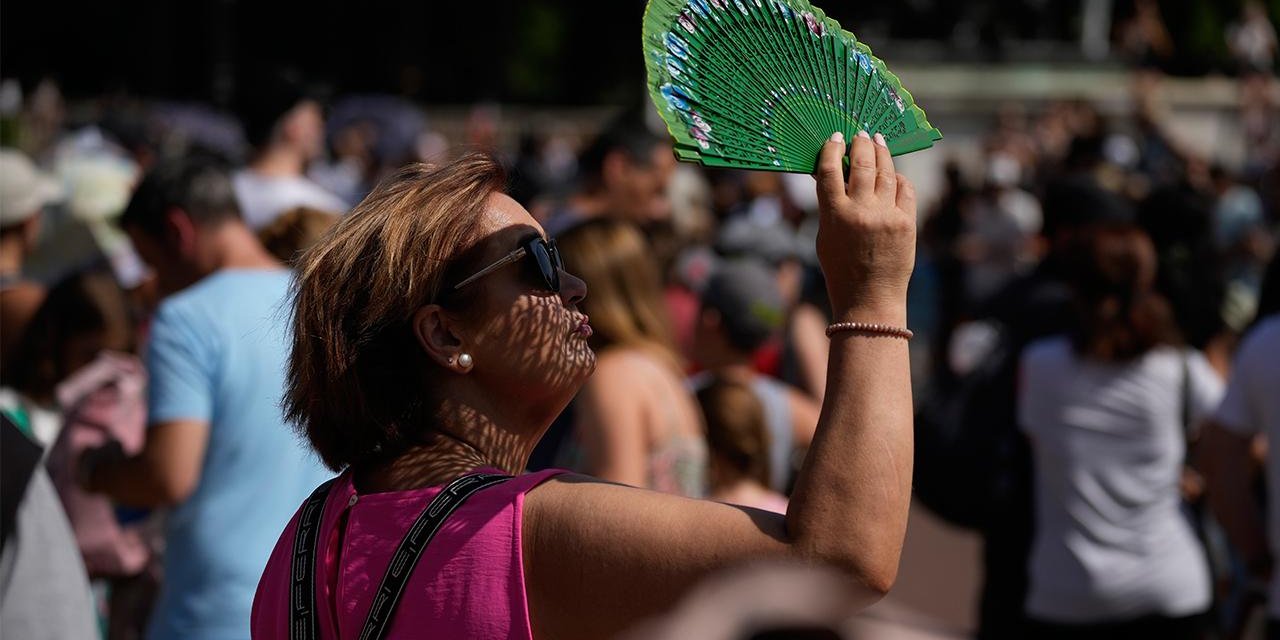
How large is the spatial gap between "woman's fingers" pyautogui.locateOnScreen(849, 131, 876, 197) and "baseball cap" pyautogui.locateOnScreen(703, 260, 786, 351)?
9.38ft

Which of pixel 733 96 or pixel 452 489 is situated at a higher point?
pixel 733 96

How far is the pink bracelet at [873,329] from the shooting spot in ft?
5.51

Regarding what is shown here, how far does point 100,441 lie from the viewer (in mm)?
3979

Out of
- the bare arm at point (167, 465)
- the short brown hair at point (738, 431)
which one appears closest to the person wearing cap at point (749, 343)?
the short brown hair at point (738, 431)

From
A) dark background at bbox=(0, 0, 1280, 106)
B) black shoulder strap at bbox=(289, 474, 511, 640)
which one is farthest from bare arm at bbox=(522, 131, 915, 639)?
dark background at bbox=(0, 0, 1280, 106)

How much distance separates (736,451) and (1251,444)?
141cm

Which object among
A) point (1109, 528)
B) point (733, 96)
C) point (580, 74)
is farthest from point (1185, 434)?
point (580, 74)

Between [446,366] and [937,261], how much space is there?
10867 millimetres

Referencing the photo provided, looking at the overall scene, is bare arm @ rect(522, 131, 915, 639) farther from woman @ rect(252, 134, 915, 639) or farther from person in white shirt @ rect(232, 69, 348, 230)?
person in white shirt @ rect(232, 69, 348, 230)

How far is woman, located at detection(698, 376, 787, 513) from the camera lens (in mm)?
4207

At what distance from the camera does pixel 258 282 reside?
3.59 metres

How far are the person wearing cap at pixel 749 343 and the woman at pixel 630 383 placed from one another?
52 cm

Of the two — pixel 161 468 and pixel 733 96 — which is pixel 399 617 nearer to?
pixel 733 96

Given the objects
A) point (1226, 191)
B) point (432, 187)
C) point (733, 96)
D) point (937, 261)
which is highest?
→ point (733, 96)
